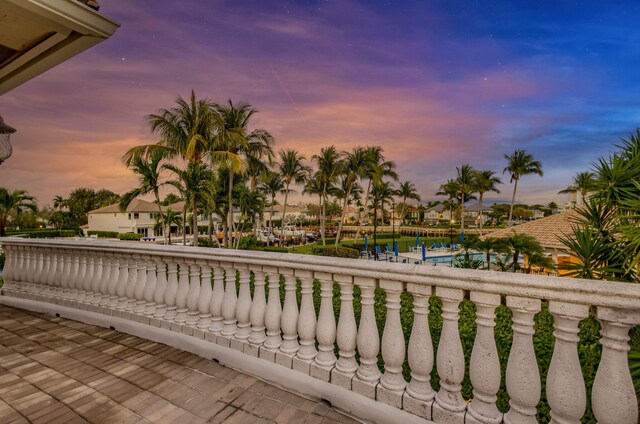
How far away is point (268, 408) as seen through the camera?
7.09ft

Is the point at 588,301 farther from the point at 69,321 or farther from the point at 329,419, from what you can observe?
the point at 69,321

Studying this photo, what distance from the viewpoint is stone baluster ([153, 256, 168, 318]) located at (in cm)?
331

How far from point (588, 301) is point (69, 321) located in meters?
5.42

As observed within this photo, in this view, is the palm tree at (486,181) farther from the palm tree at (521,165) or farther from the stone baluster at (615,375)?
the stone baluster at (615,375)

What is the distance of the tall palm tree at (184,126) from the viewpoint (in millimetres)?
20281

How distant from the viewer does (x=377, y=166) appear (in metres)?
35.4

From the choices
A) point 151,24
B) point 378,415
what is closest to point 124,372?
point 378,415

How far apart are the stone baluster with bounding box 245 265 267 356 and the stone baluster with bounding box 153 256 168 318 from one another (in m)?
1.30

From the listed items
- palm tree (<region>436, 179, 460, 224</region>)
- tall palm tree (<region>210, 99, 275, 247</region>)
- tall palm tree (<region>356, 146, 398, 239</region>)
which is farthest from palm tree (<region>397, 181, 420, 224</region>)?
tall palm tree (<region>210, 99, 275, 247</region>)

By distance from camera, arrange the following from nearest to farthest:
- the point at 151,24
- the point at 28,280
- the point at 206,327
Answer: the point at 206,327
the point at 28,280
the point at 151,24

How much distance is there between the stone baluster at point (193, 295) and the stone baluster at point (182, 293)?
2.7 inches

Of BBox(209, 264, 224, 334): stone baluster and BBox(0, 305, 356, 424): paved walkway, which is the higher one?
BBox(209, 264, 224, 334): stone baluster

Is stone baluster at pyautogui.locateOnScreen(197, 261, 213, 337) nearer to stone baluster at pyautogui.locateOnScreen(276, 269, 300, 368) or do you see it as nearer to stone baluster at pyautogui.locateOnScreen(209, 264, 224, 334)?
stone baluster at pyautogui.locateOnScreen(209, 264, 224, 334)

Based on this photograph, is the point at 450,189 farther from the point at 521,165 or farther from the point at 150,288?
the point at 150,288
